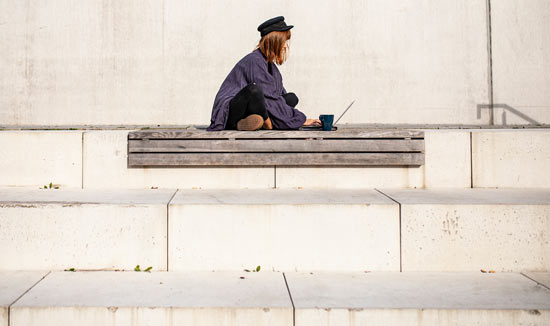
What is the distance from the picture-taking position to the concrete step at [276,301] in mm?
2191

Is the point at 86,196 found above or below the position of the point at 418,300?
above

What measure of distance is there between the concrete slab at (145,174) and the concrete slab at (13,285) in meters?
1.11

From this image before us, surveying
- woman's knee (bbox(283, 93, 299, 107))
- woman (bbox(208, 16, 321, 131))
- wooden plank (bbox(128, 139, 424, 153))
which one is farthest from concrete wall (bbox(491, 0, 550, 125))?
woman (bbox(208, 16, 321, 131))

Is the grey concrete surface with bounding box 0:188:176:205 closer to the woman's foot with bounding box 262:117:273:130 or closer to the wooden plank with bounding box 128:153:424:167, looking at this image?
the wooden plank with bounding box 128:153:424:167

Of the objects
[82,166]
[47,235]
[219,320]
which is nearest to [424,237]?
[219,320]

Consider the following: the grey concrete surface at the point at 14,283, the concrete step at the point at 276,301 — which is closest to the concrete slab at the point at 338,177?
the concrete step at the point at 276,301

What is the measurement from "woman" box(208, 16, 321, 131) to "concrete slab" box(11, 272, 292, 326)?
1694 millimetres

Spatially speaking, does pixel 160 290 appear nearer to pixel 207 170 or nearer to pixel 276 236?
pixel 276 236

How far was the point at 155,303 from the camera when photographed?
7.42 ft

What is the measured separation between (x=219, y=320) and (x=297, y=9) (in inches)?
274

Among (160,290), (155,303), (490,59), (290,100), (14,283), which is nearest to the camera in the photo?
(155,303)

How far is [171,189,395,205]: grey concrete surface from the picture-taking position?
297cm

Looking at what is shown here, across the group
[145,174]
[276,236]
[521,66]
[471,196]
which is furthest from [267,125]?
[521,66]

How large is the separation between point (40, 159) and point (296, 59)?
208 inches
